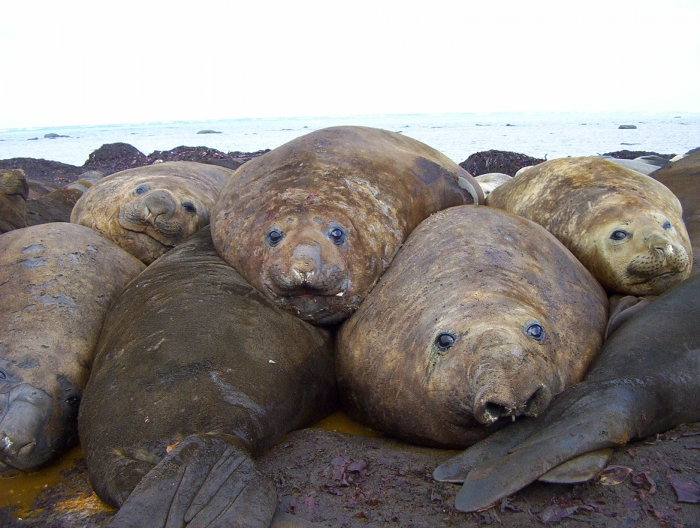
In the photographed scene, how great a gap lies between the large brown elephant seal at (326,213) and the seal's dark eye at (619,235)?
107cm

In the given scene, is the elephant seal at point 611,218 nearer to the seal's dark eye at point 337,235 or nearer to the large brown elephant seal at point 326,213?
the large brown elephant seal at point 326,213

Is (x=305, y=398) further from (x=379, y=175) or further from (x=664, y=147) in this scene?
(x=664, y=147)

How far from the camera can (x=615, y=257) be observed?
4.10 meters

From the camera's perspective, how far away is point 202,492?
7.41 ft

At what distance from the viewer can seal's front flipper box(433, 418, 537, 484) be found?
2.50 meters

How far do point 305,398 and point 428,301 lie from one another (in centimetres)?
81

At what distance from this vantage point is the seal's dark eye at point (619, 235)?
164 inches

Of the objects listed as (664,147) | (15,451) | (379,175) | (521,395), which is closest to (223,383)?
(15,451)

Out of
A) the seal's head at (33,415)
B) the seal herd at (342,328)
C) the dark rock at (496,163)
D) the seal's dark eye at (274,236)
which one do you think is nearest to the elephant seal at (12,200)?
the seal herd at (342,328)

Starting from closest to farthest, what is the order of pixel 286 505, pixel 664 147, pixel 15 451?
pixel 286 505 → pixel 15 451 → pixel 664 147

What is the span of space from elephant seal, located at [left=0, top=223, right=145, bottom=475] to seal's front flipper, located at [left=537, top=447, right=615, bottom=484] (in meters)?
2.31

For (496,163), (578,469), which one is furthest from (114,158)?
(578,469)

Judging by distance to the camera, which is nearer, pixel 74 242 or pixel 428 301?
pixel 428 301

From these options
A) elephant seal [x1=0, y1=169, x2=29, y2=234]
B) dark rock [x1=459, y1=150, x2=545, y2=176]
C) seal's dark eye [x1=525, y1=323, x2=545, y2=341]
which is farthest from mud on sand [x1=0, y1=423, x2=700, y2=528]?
dark rock [x1=459, y1=150, x2=545, y2=176]
